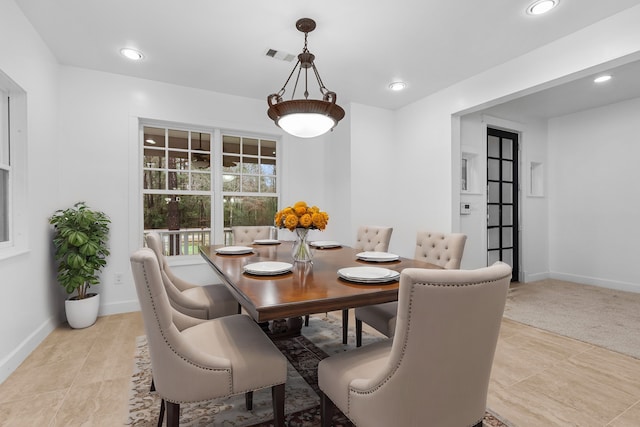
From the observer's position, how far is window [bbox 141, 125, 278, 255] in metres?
→ 3.86

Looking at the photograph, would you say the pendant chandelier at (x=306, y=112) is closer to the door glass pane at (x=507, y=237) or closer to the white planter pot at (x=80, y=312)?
the white planter pot at (x=80, y=312)

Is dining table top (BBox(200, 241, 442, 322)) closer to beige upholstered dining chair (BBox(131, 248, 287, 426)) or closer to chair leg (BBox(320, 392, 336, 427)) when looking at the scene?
beige upholstered dining chair (BBox(131, 248, 287, 426))

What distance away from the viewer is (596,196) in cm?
472

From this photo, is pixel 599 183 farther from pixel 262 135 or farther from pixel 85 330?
pixel 85 330

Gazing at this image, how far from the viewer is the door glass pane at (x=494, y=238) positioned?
186 inches

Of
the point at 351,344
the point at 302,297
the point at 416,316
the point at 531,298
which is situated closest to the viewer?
the point at 416,316

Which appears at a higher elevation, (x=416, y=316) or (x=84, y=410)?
(x=416, y=316)

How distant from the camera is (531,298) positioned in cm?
404

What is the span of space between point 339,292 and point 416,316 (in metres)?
0.45

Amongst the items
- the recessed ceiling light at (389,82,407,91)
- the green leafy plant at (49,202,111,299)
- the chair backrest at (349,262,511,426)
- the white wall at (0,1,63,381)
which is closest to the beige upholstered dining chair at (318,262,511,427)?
the chair backrest at (349,262,511,426)

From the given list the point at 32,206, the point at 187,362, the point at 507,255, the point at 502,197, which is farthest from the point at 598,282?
the point at 32,206

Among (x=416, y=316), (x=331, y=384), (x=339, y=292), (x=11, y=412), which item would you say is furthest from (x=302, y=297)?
(x=11, y=412)

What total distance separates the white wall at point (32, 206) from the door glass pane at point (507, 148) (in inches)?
227

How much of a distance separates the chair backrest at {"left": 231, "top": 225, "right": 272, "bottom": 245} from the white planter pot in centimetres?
150
